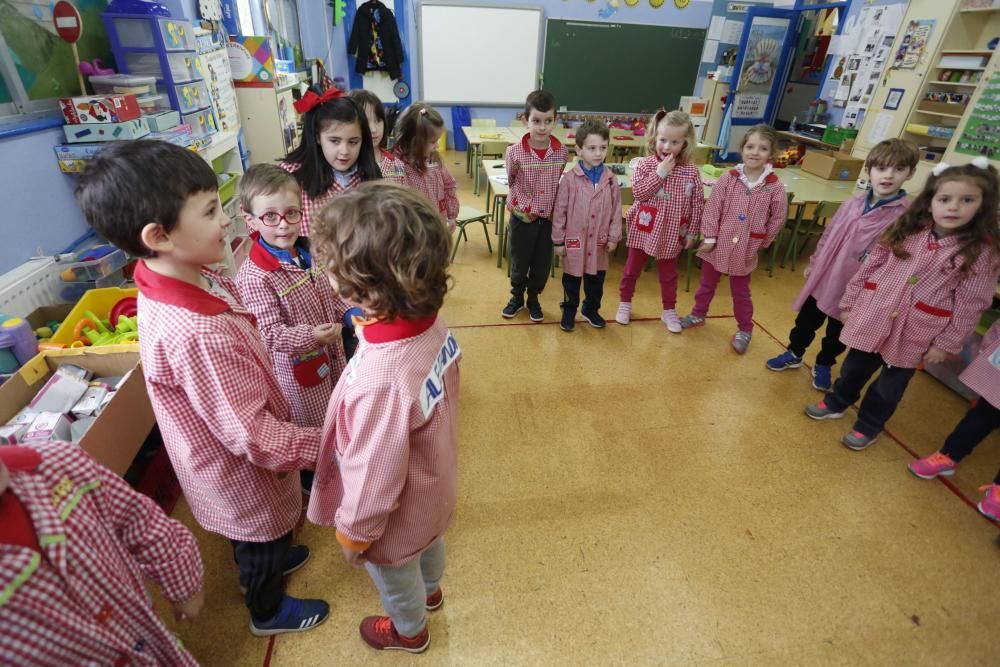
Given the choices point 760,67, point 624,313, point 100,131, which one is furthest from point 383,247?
point 760,67

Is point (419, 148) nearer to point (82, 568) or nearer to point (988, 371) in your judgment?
point (82, 568)

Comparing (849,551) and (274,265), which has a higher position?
(274,265)

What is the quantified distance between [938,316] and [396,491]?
214 centimetres

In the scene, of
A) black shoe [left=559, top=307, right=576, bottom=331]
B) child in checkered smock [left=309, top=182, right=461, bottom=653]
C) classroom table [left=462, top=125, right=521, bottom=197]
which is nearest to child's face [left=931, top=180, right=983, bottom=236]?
black shoe [left=559, top=307, right=576, bottom=331]

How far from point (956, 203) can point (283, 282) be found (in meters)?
2.32

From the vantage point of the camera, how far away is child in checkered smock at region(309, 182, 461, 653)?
0.80 metres

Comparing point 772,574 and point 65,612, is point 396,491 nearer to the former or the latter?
point 65,612

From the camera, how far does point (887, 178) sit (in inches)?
83.5

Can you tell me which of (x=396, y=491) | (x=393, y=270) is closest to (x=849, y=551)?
(x=396, y=491)

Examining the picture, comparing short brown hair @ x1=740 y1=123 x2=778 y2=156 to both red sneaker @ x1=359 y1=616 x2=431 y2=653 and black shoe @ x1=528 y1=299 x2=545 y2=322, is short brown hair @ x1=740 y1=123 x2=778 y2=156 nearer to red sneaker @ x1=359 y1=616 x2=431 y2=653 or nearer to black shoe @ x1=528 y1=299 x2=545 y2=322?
black shoe @ x1=528 y1=299 x2=545 y2=322

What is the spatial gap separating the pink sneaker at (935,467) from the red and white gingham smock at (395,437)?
7.19ft

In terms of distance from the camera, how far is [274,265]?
4.52ft

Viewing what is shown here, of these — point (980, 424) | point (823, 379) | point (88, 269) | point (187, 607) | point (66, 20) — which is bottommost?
point (823, 379)

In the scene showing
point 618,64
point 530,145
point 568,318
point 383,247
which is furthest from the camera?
point 618,64
